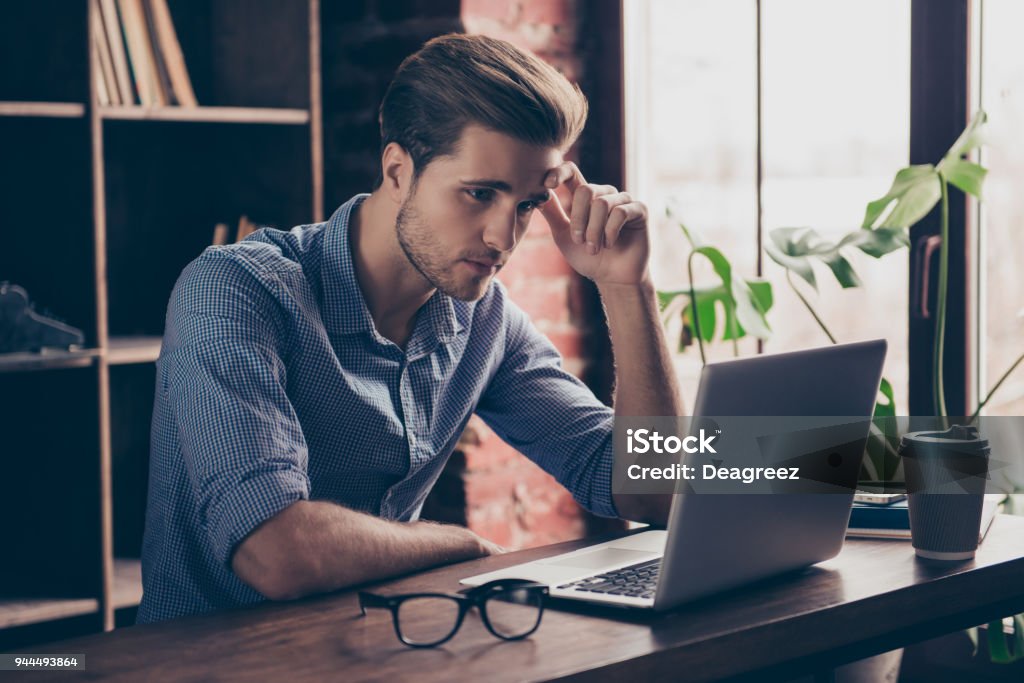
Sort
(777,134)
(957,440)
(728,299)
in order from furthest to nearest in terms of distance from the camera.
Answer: (777,134) → (728,299) → (957,440)

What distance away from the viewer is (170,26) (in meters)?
2.31

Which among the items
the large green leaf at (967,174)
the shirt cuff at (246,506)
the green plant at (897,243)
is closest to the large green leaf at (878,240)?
the green plant at (897,243)

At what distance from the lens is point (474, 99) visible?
5.32ft

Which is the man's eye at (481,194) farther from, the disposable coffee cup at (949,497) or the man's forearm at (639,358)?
the disposable coffee cup at (949,497)

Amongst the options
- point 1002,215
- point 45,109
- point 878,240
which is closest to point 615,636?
point 878,240

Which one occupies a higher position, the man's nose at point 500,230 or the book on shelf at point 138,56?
the book on shelf at point 138,56

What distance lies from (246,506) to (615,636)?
1.46 feet

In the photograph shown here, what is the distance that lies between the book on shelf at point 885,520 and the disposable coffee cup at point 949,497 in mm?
100

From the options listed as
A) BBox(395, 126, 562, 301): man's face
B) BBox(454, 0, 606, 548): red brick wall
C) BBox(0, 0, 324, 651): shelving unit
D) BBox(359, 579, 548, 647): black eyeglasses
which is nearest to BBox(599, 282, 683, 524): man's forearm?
BBox(395, 126, 562, 301): man's face

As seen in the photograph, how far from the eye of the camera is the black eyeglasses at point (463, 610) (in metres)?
1.06

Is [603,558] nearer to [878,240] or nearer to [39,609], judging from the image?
[878,240]

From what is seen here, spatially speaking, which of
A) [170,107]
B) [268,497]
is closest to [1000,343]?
[268,497]

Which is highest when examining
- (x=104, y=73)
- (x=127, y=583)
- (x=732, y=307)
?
(x=104, y=73)

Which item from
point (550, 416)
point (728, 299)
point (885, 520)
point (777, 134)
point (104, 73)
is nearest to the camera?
point (885, 520)
